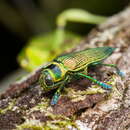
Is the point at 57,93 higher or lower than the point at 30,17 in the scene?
lower

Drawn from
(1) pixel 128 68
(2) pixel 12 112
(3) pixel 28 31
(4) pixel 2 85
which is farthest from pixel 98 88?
(3) pixel 28 31

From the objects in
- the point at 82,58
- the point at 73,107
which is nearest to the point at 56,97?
the point at 73,107

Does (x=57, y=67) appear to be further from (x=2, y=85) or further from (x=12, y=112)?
(x=2, y=85)

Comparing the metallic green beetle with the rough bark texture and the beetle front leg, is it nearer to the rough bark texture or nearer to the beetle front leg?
the beetle front leg

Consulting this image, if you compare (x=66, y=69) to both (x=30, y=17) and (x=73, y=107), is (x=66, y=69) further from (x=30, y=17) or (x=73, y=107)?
(x=30, y=17)

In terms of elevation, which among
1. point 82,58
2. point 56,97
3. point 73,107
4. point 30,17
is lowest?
point 73,107

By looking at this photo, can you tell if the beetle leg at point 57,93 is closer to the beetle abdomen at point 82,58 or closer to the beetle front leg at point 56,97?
the beetle front leg at point 56,97

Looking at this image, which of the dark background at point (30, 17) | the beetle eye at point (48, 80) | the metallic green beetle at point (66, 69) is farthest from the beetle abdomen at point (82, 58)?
the dark background at point (30, 17)
